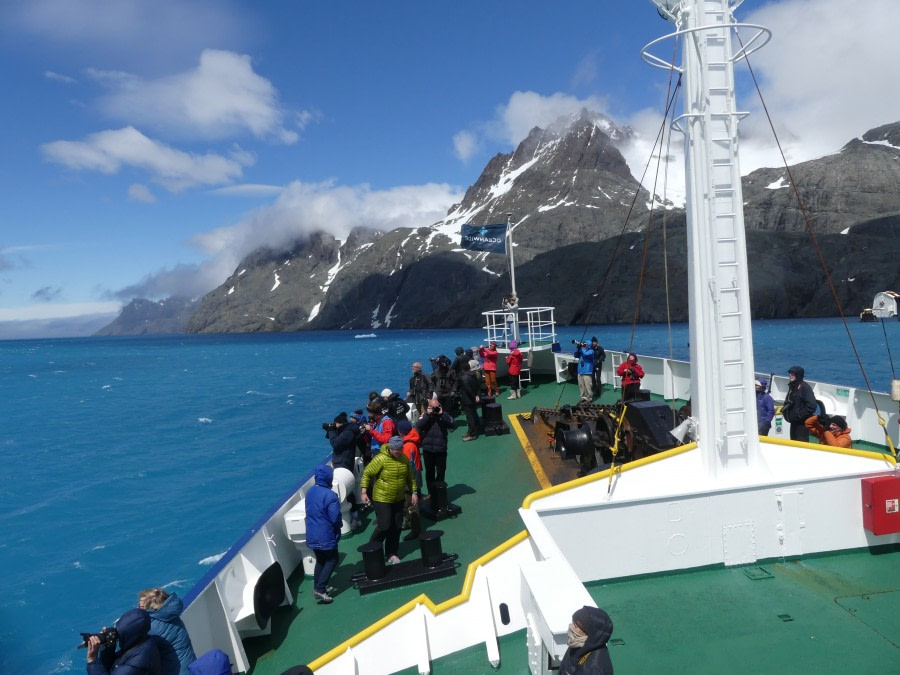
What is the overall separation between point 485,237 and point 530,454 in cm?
1391

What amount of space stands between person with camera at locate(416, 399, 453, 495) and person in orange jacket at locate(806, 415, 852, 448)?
556cm

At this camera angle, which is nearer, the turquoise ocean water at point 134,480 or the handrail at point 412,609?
the handrail at point 412,609

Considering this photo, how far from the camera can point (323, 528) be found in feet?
21.1

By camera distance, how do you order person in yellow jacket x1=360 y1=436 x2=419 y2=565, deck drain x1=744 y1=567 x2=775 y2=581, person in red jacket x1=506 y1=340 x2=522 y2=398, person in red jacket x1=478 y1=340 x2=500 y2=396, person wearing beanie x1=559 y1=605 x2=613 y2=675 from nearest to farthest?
person wearing beanie x1=559 y1=605 x2=613 y2=675, deck drain x1=744 y1=567 x2=775 y2=581, person in yellow jacket x1=360 y1=436 x2=419 y2=565, person in red jacket x1=478 y1=340 x2=500 y2=396, person in red jacket x1=506 y1=340 x2=522 y2=398

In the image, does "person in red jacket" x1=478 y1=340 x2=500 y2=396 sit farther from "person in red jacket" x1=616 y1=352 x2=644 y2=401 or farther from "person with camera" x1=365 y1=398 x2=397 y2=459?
"person with camera" x1=365 y1=398 x2=397 y2=459

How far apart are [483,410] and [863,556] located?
8134 mm

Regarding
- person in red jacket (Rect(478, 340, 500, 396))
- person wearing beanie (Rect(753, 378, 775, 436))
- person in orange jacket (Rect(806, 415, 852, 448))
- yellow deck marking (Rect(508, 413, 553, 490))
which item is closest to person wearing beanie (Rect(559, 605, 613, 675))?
yellow deck marking (Rect(508, 413, 553, 490))

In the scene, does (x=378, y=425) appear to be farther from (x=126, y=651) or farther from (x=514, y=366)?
(x=514, y=366)

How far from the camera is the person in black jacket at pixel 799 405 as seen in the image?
333 inches

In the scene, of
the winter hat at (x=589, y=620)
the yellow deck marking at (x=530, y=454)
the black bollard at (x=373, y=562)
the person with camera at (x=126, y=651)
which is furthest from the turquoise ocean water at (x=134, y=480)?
the winter hat at (x=589, y=620)

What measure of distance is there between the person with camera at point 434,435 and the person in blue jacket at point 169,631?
4.48m

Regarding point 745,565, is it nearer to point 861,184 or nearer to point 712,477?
point 712,477

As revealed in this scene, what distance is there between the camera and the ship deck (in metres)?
4.32

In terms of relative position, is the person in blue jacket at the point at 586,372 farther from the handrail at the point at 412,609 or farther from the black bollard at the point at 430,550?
the handrail at the point at 412,609
